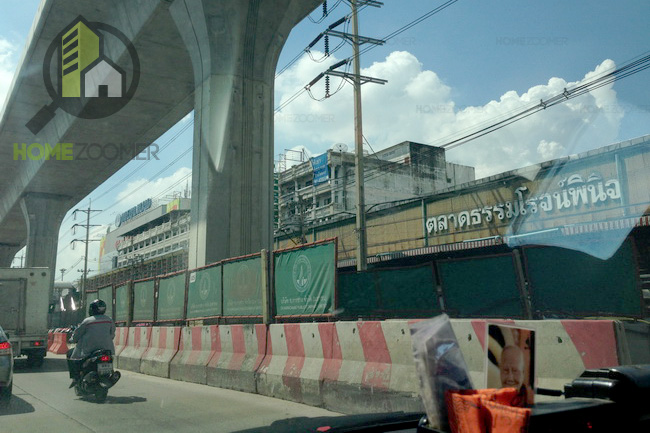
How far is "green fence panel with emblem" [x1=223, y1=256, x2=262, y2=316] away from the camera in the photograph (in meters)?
10.3

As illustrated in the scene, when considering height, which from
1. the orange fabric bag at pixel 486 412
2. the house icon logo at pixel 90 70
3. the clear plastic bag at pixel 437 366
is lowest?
the orange fabric bag at pixel 486 412

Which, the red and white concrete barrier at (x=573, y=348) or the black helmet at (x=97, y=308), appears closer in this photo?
the red and white concrete barrier at (x=573, y=348)

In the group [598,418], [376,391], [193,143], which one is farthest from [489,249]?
[598,418]

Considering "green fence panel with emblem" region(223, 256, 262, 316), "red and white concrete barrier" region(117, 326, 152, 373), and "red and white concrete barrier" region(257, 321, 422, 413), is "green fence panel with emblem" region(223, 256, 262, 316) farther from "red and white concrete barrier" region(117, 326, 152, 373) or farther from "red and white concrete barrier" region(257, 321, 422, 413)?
"red and white concrete barrier" region(117, 326, 152, 373)

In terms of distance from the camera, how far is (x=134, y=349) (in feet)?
47.9

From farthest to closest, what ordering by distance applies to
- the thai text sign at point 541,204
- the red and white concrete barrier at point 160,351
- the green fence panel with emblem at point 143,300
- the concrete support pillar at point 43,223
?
the concrete support pillar at point 43,223
the thai text sign at point 541,204
the green fence panel with emblem at point 143,300
the red and white concrete barrier at point 160,351

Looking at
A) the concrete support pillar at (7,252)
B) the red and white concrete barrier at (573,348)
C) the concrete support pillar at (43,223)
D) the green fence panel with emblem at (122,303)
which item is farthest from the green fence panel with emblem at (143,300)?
the concrete support pillar at (7,252)

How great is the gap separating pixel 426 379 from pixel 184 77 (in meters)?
20.0

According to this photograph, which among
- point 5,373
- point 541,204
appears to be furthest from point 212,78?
point 541,204

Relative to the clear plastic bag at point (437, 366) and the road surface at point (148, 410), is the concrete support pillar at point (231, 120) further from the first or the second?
the clear plastic bag at point (437, 366)

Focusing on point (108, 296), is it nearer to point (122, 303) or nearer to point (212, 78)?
point (122, 303)

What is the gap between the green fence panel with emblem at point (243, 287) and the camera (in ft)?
33.8

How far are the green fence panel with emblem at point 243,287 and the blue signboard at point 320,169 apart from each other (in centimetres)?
5396

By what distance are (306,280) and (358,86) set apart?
54.9 ft
